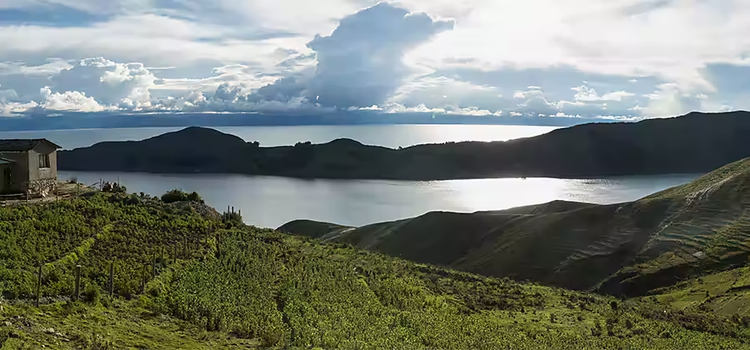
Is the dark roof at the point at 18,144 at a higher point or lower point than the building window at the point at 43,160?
higher

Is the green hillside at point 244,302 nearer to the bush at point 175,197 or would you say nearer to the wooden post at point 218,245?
the wooden post at point 218,245

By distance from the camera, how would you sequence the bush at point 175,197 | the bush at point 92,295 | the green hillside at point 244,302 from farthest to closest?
the bush at point 175,197 < the bush at point 92,295 < the green hillside at point 244,302

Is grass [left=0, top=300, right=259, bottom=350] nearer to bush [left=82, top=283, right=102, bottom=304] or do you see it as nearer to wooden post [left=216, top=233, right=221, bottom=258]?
bush [left=82, top=283, right=102, bottom=304]

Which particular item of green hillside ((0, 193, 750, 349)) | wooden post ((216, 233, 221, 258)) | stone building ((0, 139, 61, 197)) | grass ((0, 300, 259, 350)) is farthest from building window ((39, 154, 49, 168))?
grass ((0, 300, 259, 350))

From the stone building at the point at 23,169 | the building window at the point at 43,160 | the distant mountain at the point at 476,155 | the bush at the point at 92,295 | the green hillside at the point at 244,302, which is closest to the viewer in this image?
the green hillside at the point at 244,302

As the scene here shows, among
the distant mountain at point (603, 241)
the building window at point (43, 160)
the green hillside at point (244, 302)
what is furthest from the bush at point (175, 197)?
the distant mountain at point (603, 241)

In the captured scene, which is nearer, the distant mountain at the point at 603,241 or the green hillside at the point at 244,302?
the green hillside at the point at 244,302

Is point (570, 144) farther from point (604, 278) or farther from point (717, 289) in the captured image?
point (717, 289)
